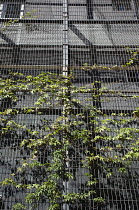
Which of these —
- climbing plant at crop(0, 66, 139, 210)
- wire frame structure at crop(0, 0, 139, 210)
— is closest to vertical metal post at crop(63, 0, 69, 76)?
wire frame structure at crop(0, 0, 139, 210)

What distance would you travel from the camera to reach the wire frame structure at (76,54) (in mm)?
4137

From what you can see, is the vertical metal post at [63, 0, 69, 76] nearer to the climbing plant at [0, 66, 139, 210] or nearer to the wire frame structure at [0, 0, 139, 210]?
the wire frame structure at [0, 0, 139, 210]

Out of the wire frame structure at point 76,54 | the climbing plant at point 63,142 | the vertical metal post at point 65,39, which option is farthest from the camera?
the vertical metal post at point 65,39

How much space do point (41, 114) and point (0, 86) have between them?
50.9 inches

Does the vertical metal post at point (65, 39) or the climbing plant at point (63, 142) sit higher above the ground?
the vertical metal post at point (65, 39)

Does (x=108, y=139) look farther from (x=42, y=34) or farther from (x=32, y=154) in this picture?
(x=42, y=34)

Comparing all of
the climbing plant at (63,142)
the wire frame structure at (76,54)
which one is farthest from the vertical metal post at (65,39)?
the climbing plant at (63,142)

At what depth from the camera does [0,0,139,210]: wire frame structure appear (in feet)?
13.6

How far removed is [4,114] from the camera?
187 inches

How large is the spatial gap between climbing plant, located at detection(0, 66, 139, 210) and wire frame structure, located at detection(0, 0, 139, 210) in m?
0.05

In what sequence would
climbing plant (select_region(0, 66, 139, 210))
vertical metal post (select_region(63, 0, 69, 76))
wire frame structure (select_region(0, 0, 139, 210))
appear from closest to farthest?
climbing plant (select_region(0, 66, 139, 210)) < wire frame structure (select_region(0, 0, 139, 210)) < vertical metal post (select_region(63, 0, 69, 76))

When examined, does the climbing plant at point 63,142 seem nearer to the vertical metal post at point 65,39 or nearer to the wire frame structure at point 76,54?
the wire frame structure at point 76,54

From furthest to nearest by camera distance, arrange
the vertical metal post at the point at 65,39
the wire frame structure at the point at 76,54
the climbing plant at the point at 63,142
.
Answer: the vertical metal post at the point at 65,39, the wire frame structure at the point at 76,54, the climbing plant at the point at 63,142

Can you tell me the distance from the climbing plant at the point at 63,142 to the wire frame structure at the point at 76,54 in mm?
46
